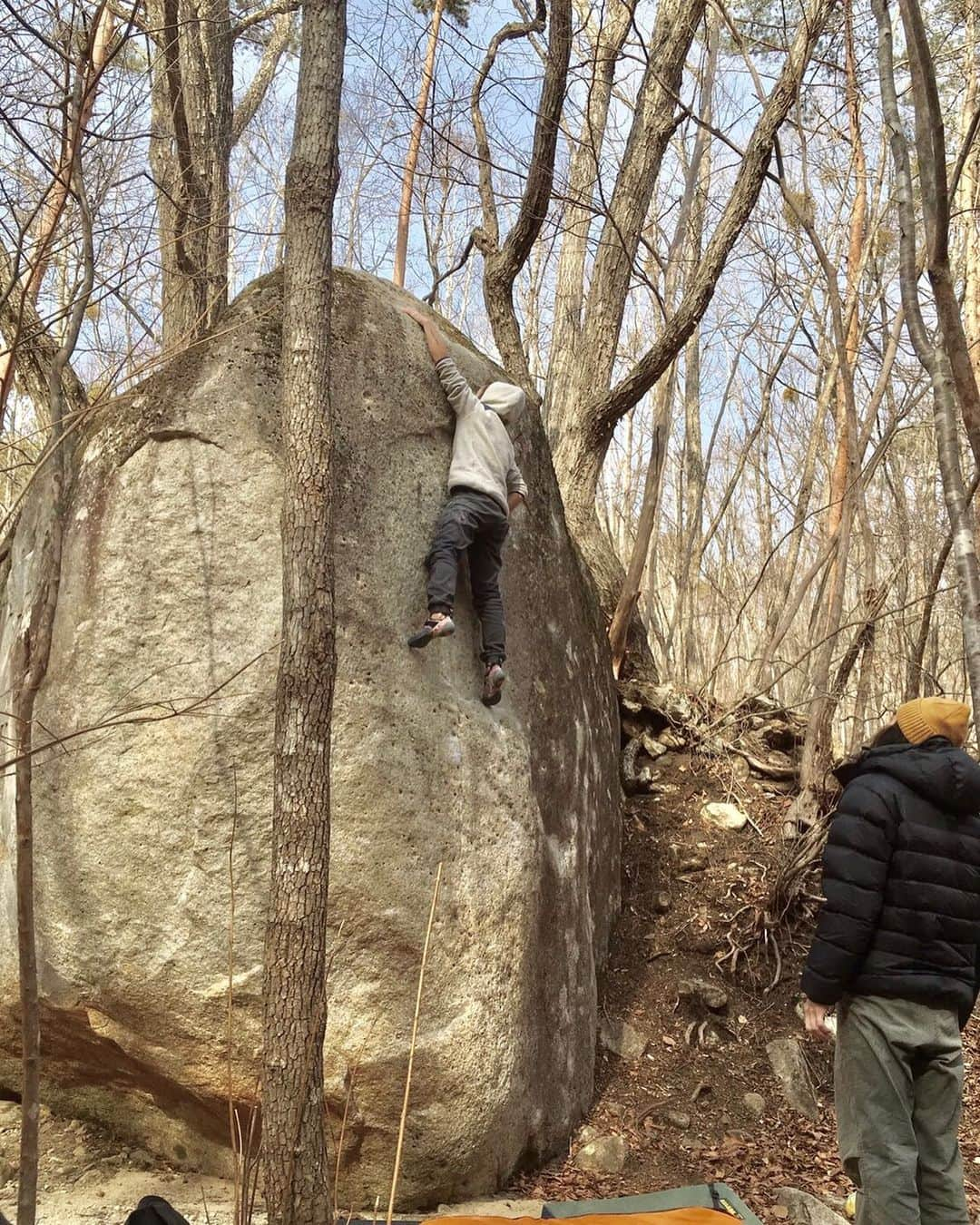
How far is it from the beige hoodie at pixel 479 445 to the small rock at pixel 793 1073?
3296mm

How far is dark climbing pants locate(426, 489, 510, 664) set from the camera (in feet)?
14.5

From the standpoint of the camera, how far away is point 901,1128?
3273 mm

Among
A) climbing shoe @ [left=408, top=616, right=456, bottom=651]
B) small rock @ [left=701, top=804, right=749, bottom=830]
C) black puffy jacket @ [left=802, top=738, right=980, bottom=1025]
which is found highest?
climbing shoe @ [left=408, top=616, right=456, bottom=651]

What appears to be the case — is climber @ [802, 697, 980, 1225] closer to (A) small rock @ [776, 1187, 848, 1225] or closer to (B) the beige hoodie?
(A) small rock @ [776, 1187, 848, 1225]

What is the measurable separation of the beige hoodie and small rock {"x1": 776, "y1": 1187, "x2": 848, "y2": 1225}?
3.29 m

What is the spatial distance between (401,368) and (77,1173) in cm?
381

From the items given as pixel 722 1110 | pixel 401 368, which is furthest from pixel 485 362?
pixel 722 1110

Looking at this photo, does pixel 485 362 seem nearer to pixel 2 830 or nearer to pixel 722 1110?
pixel 2 830

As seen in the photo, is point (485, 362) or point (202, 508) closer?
point (202, 508)

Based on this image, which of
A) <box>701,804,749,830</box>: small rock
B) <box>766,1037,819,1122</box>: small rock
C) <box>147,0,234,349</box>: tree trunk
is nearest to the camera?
<box>766,1037,819,1122</box>: small rock

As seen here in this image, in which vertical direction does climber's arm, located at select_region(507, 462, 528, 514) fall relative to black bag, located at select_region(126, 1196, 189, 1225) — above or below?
above

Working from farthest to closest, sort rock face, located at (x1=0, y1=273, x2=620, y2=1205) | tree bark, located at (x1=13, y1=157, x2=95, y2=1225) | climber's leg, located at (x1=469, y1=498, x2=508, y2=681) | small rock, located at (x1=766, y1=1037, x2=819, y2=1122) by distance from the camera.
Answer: small rock, located at (x1=766, y1=1037, x2=819, y2=1122)
climber's leg, located at (x1=469, y1=498, x2=508, y2=681)
rock face, located at (x1=0, y1=273, x2=620, y2=1205)
tree bark, located at (x1=13, y1=157, x2=95, y2=1225)

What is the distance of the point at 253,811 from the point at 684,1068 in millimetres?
2803

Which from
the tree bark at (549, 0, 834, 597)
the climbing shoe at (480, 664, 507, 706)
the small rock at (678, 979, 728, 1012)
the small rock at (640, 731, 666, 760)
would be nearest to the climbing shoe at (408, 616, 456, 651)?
the climbing shoe at (480, 664, 507, 706)
